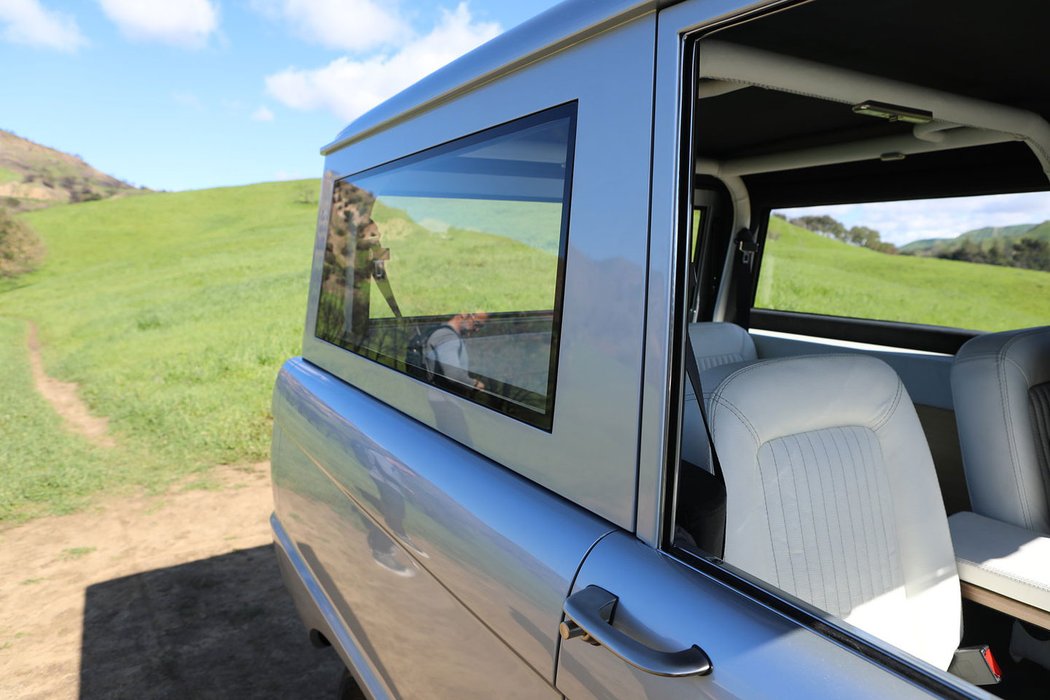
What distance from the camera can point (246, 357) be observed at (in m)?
11.5

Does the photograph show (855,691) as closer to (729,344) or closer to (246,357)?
(729,344)

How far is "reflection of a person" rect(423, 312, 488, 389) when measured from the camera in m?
1.64

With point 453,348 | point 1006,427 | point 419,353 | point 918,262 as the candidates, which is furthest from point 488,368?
point 918,262

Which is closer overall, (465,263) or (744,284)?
(465,263)

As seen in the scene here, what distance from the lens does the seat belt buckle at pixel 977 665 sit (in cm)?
160

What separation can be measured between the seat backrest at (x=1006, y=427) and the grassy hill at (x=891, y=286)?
1396 millimetres

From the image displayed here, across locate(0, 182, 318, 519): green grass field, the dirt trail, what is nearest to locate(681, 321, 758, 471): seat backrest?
locate(0, 182, 318, 519): green grass field

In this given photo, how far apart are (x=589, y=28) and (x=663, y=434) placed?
0.69m

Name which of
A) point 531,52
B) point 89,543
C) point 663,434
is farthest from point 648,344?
point 89,543

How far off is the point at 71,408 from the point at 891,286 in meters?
9.13

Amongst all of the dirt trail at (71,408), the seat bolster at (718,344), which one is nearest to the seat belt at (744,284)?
the seat bolster at (718,344)

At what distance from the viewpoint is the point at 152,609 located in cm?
382

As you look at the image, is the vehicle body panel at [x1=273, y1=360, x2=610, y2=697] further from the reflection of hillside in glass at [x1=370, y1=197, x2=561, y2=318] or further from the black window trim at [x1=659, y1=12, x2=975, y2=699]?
the reflection of hillside in glass at [x1=370, y1=197, x2=561, y2=318]

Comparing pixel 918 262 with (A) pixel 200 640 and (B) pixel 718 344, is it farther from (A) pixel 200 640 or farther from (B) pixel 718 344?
(A) pixel 200 640
